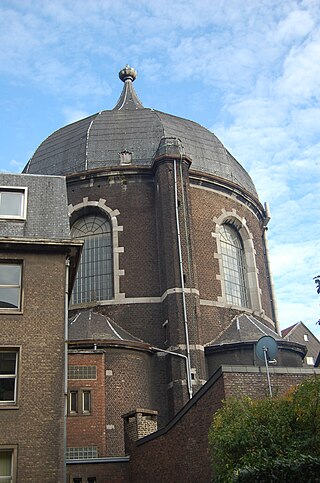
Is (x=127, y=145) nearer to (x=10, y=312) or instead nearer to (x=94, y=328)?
(x=94, y=328)

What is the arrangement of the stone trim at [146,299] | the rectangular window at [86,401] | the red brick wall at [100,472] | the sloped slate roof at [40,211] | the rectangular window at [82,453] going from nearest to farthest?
the sloped slate roof at [40,211]
the red brick wall at [100,472]
the rectangular window at [82,453]
the rectangular window at [86,401]
the stone trim at [146,299]

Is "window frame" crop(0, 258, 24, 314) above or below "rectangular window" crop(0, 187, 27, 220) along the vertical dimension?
below

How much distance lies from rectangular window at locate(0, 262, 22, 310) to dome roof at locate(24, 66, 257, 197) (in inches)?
523

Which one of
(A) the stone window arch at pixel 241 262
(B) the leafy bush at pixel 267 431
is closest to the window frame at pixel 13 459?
(B) the leafy bush at pixel 267 431

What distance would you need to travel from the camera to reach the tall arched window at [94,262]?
29641mm

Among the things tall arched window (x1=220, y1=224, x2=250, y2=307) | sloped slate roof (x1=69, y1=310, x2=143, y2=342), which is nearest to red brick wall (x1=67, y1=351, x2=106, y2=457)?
sloped slate roof (x1=69, y1=310, x2=143, y2=342)

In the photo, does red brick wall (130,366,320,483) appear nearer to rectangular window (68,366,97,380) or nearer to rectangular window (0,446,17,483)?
rectangular window (0,446,17,483)

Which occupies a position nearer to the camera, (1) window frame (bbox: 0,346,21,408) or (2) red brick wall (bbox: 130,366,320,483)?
A: (2) red brick wall (bbox: 130,366,320,483)

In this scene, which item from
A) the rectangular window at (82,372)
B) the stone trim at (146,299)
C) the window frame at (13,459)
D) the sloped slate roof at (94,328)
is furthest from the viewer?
the stone trim at (146,299)

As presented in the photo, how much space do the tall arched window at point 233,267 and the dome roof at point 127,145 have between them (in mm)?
2754

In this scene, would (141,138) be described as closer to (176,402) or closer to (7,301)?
(176,402)

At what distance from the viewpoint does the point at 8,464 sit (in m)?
16.5

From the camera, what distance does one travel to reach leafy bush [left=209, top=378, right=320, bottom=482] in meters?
11.8

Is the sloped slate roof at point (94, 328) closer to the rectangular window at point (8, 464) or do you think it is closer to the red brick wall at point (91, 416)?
the red brick wall at point (91, 416)
